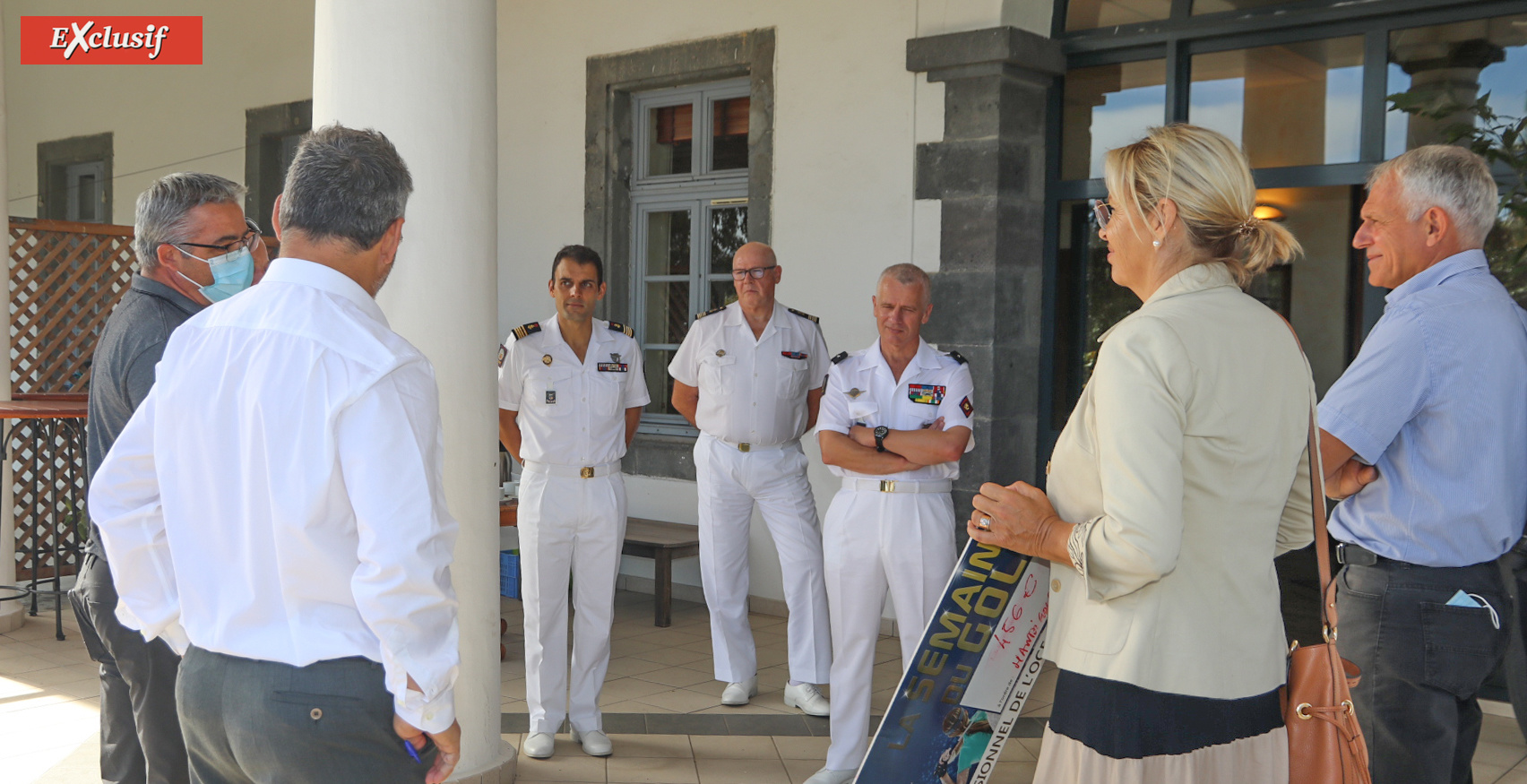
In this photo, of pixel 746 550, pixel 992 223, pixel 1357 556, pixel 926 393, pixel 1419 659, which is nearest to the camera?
pixel 1419 659

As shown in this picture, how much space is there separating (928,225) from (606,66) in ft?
7.56

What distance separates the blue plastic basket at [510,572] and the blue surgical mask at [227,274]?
3450 mm

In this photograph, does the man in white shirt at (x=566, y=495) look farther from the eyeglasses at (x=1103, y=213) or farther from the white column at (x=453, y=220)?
the eyeglasses at (x=1103, y=213)

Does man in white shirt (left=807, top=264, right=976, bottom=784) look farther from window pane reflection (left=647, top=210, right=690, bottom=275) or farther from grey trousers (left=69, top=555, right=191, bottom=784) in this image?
window pane reflection (left=647, top=210, right=690, bottom=275)

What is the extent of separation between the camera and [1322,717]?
1806mm

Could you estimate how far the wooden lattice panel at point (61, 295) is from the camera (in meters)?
6.39

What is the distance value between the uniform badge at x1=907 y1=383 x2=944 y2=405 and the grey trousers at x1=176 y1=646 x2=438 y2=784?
2433mm

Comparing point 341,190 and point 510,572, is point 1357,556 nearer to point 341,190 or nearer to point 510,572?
point 341,190

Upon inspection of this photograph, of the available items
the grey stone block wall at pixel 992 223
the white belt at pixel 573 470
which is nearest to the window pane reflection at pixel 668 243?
the grey stone block wall at pixel 992 223

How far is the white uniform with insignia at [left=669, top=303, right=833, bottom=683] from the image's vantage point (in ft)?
15.1

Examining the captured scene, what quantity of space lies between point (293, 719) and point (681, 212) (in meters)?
5.34

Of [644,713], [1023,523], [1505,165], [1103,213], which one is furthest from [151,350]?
[1505,165]

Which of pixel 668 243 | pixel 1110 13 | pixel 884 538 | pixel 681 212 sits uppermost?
pixel 1110 13

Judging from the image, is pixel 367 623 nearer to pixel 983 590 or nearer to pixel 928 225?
pixel 983 590
